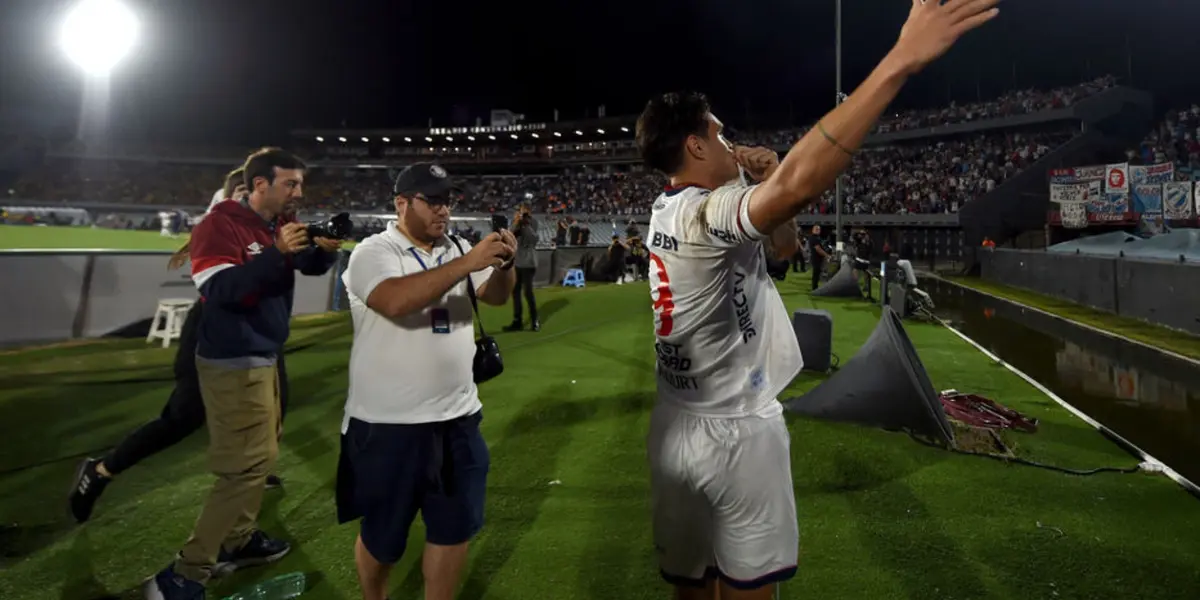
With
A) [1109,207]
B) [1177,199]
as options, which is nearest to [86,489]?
[1177,199]

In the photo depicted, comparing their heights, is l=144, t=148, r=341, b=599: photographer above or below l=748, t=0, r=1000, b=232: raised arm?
below

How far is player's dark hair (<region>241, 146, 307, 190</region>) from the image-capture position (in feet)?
11.1

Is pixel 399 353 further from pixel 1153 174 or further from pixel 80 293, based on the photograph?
pixel 1153 174

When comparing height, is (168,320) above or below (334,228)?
below

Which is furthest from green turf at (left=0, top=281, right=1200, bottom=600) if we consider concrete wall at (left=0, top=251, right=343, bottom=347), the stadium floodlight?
the stadium floodlight

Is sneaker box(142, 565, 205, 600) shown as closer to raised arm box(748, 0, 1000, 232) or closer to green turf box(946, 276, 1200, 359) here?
raised arm box(748, 0, 1000, 232)

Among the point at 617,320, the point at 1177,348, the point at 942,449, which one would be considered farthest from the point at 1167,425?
the point at 617,320

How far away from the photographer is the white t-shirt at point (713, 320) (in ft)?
6.09

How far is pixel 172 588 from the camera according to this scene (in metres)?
2.90

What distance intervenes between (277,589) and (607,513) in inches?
76.0

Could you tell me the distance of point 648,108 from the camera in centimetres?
199

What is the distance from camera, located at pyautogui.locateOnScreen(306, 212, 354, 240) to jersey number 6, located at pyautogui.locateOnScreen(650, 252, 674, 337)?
1502mm

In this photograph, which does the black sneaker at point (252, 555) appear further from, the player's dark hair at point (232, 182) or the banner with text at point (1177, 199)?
the banner with text at point (1177, 199)

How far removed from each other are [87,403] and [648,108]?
7687mm
